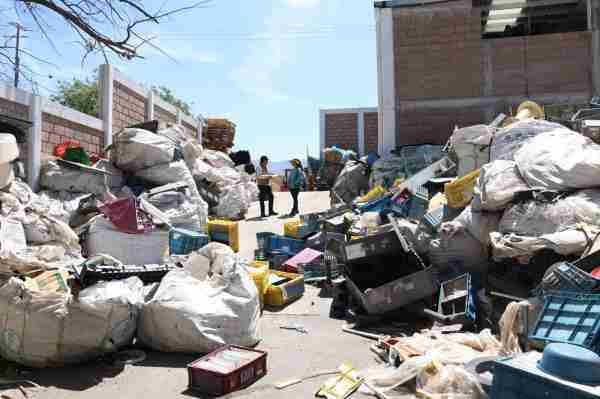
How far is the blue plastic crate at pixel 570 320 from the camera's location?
244cm

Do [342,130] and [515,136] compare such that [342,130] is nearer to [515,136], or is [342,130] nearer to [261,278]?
[515,136]

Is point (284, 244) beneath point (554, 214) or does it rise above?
beneath

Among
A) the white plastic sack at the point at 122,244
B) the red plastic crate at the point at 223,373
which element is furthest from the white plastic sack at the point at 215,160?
the red plastic crate at the point at 223,373

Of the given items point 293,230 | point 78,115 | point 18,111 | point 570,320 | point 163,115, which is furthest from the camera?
point 163,115

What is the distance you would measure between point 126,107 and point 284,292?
6162mm

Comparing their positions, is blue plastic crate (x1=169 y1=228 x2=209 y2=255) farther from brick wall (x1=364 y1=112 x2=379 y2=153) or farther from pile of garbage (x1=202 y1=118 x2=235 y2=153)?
brick wall (x1=364 y1=112 x2=379 y2=153)

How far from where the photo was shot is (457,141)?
20.6ft

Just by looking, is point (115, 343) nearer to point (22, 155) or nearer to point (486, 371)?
point (486, 371)

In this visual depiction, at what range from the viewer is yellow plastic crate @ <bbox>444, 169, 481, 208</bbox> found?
495 centimetres

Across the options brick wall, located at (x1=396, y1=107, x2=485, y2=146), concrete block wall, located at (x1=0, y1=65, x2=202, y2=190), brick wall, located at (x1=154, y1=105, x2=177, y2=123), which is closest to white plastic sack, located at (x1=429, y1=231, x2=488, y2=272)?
concrete block wall, located at (x1=0, y1=65, x2=202, y2=190)

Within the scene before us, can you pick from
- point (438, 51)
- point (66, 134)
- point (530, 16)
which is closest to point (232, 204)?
point (66, 134)

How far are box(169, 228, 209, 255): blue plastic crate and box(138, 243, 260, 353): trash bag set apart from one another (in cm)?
203

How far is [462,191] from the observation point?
16.4 ft

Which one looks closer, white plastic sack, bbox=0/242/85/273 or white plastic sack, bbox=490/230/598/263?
white plastic sack, bbox=0/242/85/273
